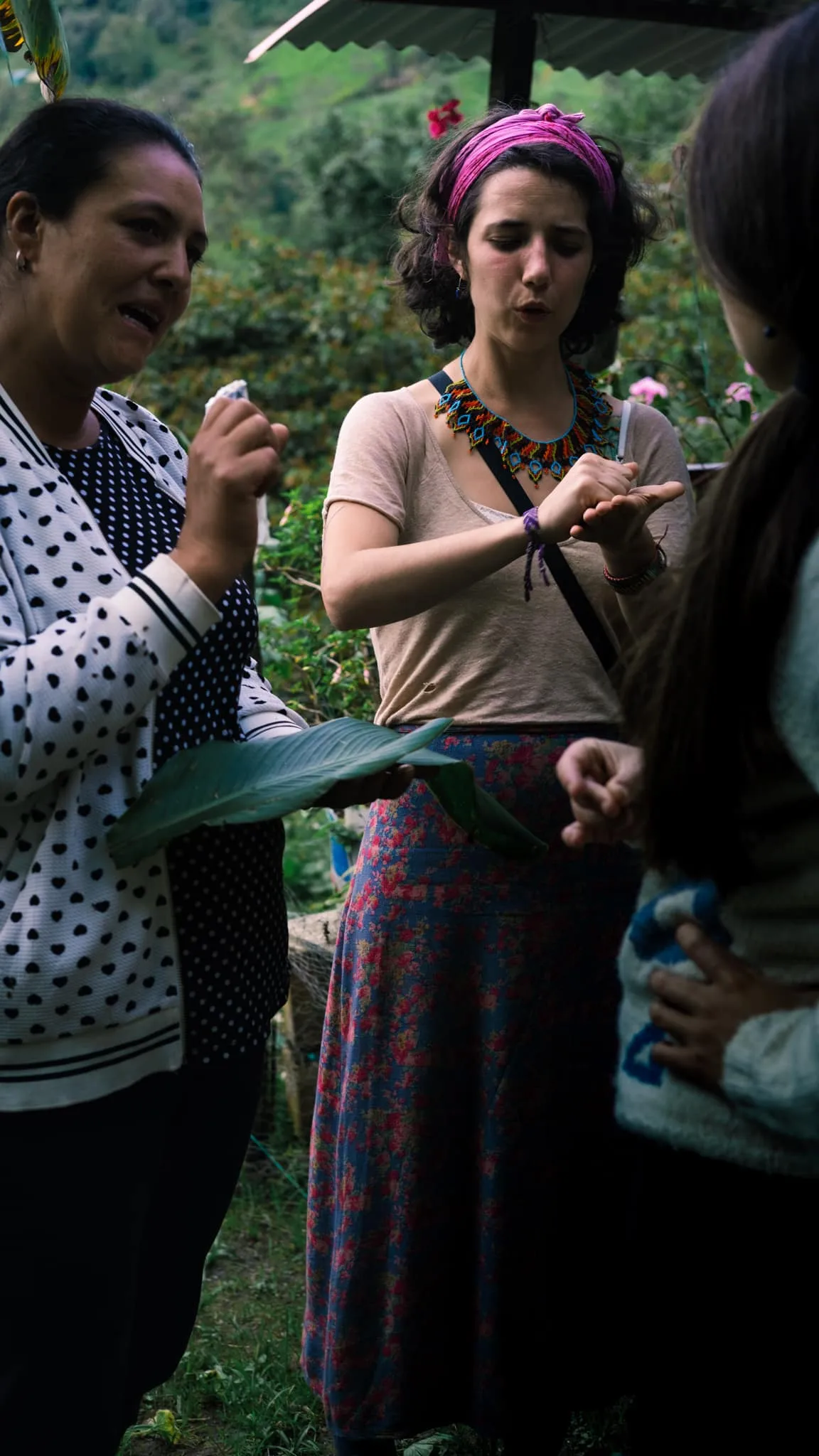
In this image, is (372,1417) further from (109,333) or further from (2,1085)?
(109,333)

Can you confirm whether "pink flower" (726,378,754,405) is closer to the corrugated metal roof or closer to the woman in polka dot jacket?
the corrugated metal roof

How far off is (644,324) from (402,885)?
7382 millimetres

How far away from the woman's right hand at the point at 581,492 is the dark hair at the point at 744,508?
0.58 m

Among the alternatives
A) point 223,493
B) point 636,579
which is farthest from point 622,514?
point 223,493

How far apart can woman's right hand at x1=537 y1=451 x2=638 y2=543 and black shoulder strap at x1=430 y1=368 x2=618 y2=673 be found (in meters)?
0.18

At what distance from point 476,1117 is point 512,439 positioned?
1.10m

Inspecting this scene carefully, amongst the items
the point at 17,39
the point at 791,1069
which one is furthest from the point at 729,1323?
the point at 17,39

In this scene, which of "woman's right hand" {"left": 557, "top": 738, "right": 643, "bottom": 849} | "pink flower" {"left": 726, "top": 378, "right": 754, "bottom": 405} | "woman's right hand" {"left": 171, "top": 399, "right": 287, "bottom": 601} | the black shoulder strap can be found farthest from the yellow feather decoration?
"pink flower" {"left": 726, "top": 378, "right": 754, "bottom": 405}

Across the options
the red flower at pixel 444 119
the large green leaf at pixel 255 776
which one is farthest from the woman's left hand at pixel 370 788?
the red flower at pixel 444 119

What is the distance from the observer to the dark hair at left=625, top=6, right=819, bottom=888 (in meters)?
1.19

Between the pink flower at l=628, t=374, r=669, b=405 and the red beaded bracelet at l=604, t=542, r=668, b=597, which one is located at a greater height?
the pink flower at l=628, t=374, r=669, b=405

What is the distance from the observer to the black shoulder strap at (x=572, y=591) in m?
2.14

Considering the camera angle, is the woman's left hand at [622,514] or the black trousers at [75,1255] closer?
the black trousers at [75,1255]

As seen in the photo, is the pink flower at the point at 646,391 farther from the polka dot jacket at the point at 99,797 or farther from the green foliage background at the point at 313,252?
the polka dot jacket at the point at 99,797
